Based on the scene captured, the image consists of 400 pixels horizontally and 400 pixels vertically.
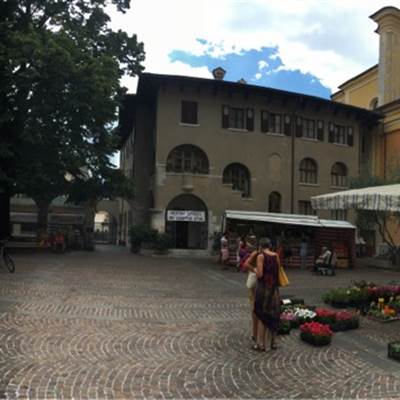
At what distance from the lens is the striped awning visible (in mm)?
10687

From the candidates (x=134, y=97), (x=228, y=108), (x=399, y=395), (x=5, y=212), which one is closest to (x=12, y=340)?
(x=399, y=395)

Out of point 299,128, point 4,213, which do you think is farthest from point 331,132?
point 4,213

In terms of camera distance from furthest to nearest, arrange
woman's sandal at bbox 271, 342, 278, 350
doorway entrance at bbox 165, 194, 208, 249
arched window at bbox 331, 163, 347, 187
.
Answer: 1. arched window at bbox 331, 163, 347, 187
2. doorway entrance at bbox 165, 194, 208, 249
3. woman's sandal at bbox 271, 342, 278, 350

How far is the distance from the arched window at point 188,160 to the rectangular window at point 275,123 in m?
5.75

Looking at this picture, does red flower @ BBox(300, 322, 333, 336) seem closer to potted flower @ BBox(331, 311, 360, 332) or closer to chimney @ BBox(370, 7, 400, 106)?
potted flower @ BBox(331, 311, 360, 332)

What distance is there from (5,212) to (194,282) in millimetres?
14944

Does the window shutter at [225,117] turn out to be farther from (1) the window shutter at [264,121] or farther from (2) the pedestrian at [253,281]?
(2) the pedestrian at [253,281]

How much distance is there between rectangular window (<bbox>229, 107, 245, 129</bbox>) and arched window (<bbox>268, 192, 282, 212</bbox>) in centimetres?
540

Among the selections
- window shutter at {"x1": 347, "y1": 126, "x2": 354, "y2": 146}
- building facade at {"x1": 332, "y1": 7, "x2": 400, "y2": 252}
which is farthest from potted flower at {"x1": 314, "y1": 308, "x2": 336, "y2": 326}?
window shutter at {"x1": 347, "y1": 126, "x2": 354, "y2": 146}

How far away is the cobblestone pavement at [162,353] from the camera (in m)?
6.73

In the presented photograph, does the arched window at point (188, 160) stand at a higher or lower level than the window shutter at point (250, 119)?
lower

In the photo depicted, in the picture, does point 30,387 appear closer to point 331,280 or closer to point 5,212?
point 331,280

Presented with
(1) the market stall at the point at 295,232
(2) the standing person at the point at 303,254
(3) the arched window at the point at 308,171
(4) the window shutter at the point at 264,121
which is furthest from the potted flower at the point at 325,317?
(3) the arched window at the point at 308,171

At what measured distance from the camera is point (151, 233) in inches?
1328
